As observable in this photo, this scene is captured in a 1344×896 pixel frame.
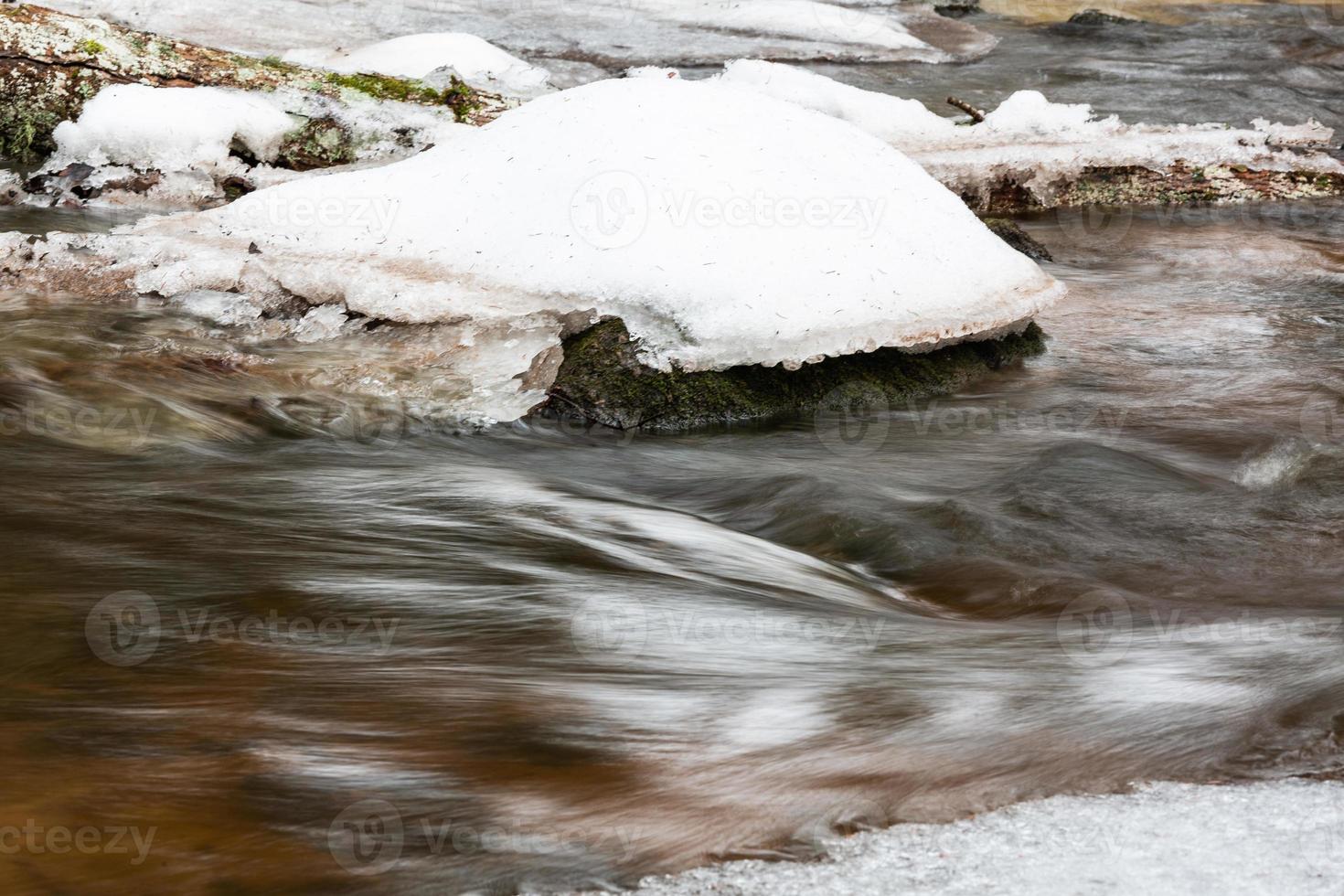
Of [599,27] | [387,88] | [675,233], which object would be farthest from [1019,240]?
[599,27]

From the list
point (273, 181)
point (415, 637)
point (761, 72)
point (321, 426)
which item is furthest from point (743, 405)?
A: point (761, 72)

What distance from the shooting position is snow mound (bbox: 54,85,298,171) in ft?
22.2

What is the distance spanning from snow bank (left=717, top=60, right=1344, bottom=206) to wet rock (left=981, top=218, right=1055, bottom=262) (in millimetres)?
827

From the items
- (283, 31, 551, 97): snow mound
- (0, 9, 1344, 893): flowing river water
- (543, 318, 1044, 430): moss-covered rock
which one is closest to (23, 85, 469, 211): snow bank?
(0, 9, 1344, 893): flowing river water

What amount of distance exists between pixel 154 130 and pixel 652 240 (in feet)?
12.2

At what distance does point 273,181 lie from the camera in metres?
6.77

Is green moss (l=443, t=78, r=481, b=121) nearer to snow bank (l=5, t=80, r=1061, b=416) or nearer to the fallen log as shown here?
the fallen log

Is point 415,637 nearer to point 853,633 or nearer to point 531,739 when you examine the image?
point 531,739

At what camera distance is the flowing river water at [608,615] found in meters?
2.11

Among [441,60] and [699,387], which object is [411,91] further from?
[699,387]

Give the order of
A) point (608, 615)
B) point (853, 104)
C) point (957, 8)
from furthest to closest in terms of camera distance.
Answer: point (957, 8) < point (853, 104) < point (608, 615)

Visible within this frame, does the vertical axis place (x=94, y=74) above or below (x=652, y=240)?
above

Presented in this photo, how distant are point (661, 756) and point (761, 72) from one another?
7181mm

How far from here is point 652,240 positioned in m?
4.47
